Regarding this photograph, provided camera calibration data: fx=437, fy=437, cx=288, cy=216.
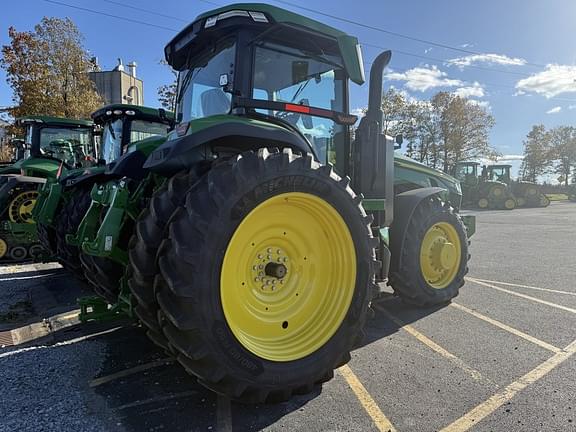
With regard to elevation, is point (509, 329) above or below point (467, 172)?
below

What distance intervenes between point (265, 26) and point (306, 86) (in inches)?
28.1

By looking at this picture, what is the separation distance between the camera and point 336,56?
13.6 feet

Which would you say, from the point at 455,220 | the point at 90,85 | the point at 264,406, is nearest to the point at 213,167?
the point at 264,406

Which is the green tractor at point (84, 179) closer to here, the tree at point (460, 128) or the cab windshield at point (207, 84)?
the cab windshield at point (207, 84)

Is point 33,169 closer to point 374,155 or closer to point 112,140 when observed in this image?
point 112,140

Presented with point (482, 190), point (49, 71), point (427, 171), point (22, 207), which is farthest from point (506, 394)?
point (482, 190)

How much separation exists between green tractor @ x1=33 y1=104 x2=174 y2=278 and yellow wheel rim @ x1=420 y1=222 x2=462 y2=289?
3.28m

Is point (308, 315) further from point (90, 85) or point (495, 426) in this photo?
point (90, 85)

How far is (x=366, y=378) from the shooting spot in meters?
3.39

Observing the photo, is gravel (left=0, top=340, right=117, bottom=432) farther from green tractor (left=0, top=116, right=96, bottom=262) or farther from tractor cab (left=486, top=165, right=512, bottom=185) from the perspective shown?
tractor cab (left=486, top=165, right=512, bottom=185)

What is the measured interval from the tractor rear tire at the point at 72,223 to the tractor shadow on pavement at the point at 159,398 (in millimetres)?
1997

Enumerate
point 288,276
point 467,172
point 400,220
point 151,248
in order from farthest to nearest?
Result: point 467,172 < point 400,220 < point 288,276 < point 151,248

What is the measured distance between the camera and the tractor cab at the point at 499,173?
96.7ft

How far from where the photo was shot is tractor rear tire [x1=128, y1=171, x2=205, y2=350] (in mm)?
2793
